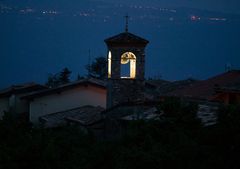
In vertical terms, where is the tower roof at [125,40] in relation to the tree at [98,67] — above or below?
above

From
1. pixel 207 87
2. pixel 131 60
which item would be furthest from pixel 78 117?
pixel 207 87

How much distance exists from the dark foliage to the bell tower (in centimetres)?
881

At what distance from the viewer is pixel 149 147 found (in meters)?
11.0

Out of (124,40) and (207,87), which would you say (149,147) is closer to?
(124,40)

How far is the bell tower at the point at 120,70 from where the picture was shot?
2247 centimetres

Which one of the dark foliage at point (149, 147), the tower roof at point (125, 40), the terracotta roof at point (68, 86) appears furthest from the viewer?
the terracotta roof at point (68, 86)

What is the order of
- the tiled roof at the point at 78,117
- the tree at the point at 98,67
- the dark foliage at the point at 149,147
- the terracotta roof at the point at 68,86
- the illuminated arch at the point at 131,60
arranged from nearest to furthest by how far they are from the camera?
the dark foliage at the point at 149,147
the tiled roof at the point at 78,117
the illuminated arch at the point at 131,60
the terracotta roof at the point at 68,86
the tree at the point at 98,67

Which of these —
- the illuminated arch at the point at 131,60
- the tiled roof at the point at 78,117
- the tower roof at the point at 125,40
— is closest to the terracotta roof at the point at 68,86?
the tiled roof at the point at 78,117

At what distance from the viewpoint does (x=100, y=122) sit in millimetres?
20781

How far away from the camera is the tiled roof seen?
71.1 ft

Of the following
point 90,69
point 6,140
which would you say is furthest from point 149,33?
point 6,140

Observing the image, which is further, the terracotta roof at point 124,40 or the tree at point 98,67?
the tree at point 98,67

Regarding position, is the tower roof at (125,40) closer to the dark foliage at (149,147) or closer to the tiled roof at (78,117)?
the tiled roof at (78,117)

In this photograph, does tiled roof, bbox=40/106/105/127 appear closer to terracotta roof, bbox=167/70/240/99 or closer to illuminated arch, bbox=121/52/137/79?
illuminated arch, bbox=121/52/137/79
